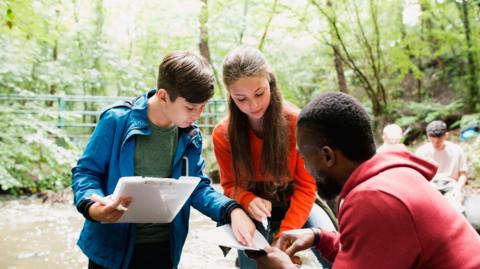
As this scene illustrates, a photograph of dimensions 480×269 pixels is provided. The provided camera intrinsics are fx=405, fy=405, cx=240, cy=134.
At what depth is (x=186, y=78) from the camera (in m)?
1.86

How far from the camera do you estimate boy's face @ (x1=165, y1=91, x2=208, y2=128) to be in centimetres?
189

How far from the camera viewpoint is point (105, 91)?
48.9 ft

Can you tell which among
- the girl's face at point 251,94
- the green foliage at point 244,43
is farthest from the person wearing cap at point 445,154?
the green foliage at point 244,43

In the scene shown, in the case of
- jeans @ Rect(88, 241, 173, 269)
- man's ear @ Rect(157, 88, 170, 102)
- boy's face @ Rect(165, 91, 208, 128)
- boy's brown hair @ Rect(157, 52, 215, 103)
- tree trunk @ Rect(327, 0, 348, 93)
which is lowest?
jeans @ Rect(88, 241, 173, 269)

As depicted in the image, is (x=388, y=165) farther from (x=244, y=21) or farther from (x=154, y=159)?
(x=244, y=21)

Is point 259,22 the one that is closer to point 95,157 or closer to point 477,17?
point 477,17

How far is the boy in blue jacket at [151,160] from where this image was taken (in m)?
1.80

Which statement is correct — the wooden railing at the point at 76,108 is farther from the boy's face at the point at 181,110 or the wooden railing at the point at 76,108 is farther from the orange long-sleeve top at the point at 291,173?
the boy's face at the point at 181,110

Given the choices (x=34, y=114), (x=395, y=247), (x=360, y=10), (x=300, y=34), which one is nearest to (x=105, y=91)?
(x=34, y=114)

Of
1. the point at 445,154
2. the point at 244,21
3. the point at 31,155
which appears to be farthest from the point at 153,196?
the point at 244,21

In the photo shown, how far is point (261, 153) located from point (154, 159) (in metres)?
0.66

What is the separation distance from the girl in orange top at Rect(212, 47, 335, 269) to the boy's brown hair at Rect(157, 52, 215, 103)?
0.99 feet

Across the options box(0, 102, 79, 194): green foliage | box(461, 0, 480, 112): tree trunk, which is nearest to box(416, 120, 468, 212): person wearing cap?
box(461, 0, 480, 112): tree trunk

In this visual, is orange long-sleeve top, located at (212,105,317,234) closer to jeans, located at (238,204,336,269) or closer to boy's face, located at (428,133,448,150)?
jeans, located at (238,204,336,269)
